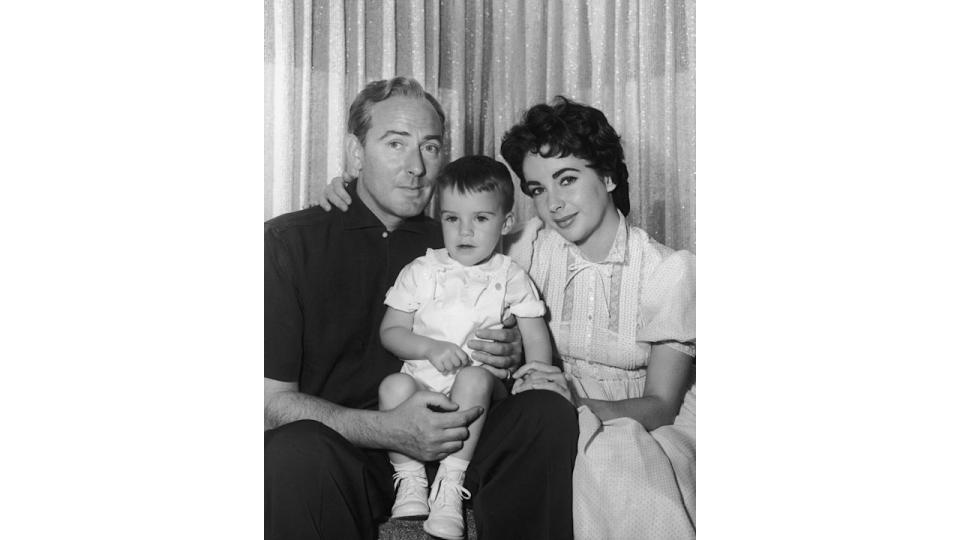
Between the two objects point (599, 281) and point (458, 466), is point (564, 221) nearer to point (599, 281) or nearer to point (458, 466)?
point (599, 281)

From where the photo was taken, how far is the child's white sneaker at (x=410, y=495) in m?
1.86

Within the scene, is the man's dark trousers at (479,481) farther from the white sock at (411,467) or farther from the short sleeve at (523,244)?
the short sleeve at (523,244)

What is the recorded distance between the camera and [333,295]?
2.00 metres

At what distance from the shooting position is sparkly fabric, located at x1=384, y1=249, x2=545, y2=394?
1965 millimetres

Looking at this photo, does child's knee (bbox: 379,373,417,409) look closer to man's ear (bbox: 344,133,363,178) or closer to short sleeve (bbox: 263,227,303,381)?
short sleeve (bbox: 263,227,303,381)

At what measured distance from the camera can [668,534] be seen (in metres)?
1.87

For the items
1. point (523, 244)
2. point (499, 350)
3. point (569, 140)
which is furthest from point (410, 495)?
point (569, 140)

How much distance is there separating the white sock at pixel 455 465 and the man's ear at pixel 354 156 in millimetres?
598

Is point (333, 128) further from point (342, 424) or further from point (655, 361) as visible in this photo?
point (655, 361)


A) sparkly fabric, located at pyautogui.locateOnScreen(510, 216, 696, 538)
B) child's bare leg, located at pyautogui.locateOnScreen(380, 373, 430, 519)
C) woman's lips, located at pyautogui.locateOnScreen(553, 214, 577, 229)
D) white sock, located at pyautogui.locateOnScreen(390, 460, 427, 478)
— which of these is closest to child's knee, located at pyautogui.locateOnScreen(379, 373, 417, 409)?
child's bare leg, located at pyautogui.locateOnScreen(380, 373, 430, 519)

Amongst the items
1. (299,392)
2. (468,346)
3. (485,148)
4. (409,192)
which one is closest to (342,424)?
(299,392)

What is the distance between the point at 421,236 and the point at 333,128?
0.90 ft

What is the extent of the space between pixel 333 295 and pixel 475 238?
0.30 metres
